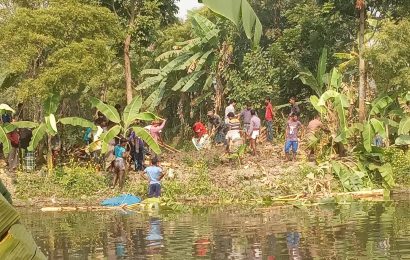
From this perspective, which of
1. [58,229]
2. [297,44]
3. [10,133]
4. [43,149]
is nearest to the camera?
[58,229]

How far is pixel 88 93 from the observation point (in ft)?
87.5

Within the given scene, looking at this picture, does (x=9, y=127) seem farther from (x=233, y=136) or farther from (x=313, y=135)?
(x=313, y=135)

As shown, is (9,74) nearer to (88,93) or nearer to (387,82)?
(88,93)

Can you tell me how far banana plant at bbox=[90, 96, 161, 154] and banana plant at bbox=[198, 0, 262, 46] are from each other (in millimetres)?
14139

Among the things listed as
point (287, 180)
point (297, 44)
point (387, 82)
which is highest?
point (297, 44)

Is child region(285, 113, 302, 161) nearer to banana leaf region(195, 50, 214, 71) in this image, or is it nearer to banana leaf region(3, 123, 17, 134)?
banana leaf region(195, 50, 214, 71)

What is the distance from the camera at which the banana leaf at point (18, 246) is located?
83.8 inches

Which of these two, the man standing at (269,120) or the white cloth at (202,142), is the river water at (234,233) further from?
the man standing at (269,120)

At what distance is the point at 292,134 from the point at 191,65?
694 cm

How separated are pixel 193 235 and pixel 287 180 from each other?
253 inches

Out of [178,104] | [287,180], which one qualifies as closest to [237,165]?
[287,180]

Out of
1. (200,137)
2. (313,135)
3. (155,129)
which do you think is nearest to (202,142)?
(200,137)

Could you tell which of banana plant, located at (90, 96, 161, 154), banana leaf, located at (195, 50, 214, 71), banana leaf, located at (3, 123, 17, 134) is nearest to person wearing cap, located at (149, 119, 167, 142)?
banana plant, located at (90, 96, 161, 154)

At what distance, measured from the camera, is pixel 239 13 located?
8.48 feet
